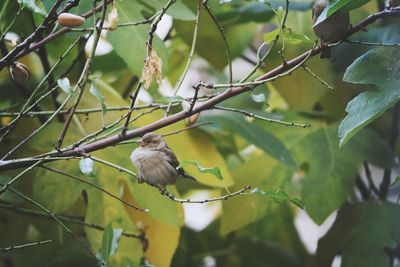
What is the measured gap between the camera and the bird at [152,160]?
53cm

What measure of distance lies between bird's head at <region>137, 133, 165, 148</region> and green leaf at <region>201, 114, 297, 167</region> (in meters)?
0.20

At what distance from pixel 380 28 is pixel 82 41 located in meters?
0.38

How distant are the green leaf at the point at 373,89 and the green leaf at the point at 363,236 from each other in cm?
22

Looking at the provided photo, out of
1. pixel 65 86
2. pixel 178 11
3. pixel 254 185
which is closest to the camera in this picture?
pixel 65 86

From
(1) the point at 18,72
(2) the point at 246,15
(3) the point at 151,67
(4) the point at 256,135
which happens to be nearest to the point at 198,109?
(3) the point at 151,67

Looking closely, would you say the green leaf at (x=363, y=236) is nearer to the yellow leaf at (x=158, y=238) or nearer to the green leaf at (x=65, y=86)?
the yellow leaf at (x=158, y=238)

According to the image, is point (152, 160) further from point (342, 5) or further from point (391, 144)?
point (391, 144)

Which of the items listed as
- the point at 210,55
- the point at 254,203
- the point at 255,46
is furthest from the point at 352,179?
the point at 255,46

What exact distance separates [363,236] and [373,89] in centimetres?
24

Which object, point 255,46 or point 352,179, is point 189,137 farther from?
point 255,46

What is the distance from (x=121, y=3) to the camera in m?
0.67

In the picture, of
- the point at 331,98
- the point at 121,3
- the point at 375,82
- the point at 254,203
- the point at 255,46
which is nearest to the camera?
the point at 375,82

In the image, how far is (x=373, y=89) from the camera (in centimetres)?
52

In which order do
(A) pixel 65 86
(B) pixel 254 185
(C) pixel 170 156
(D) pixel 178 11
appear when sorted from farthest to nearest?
1. (B) pixel 254 185
2. (D) pixel 178 11
3. (C) pixel 170 156
4. (A) pixel 65 86
